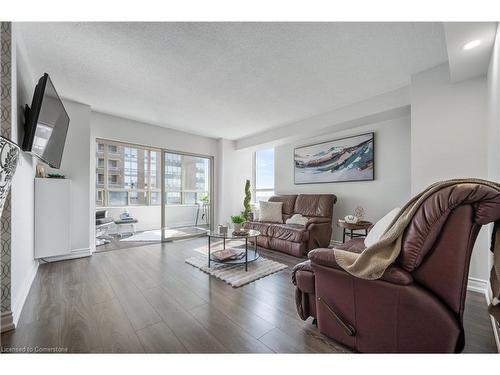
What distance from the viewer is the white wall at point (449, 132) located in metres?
2.14

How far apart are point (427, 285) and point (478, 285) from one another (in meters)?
1.76

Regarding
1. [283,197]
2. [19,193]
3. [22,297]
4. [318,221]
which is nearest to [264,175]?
[283,197]

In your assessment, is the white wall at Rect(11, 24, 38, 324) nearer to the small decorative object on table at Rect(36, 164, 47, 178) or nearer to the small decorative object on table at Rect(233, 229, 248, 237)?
the small decorative object on table at Rect(36, 164, 47, 178)

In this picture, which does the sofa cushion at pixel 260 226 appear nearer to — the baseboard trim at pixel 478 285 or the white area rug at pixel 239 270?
the white area rug at pixel 239 270

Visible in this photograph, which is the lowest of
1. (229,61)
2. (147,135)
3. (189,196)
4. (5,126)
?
(189,196)

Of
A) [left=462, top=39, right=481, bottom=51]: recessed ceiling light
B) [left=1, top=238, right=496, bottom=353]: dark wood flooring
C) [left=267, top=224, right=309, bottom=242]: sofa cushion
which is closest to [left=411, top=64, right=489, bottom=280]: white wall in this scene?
[left=462, top=39, right=481, bottom=51]: recessed ceiling light

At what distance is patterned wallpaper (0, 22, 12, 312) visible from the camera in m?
1.57

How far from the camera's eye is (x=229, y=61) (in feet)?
7.41

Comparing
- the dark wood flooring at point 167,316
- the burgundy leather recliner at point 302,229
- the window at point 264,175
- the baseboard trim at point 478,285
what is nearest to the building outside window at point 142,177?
the window at point 264,175

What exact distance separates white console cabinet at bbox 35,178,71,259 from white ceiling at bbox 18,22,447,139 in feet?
4.30

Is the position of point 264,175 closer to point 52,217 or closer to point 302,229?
point 302,229
